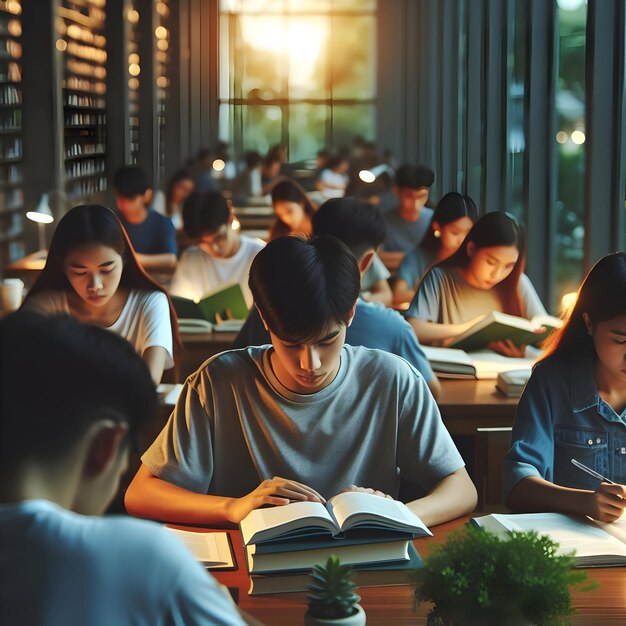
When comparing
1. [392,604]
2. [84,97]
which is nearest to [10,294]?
[392,604]

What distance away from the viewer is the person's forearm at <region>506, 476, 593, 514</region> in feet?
6.74

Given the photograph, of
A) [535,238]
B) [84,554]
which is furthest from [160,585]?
[535,238]

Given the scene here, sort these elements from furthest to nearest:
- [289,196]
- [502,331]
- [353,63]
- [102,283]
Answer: [353,63], [289,196], [502,331], [102,283]

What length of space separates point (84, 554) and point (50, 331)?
23cm

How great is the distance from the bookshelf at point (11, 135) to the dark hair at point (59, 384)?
22.7 ft

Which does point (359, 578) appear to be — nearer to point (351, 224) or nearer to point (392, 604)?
point (392, 604)

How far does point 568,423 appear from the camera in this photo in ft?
7.54

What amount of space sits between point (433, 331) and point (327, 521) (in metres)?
2.46

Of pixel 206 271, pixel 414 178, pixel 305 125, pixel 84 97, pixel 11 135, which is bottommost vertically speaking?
pixel 206 271

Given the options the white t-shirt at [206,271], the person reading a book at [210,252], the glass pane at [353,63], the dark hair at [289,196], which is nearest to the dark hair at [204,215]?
the person reading a book at [210,252]

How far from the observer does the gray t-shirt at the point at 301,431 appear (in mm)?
2158

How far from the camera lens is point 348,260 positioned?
6.77ft

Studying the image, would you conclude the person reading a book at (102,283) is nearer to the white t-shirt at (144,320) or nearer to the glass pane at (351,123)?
the white t-shirt at (144,320)

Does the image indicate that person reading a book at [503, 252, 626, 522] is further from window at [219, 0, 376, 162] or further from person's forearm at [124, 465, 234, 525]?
window at [219, 0, 376, 162]
